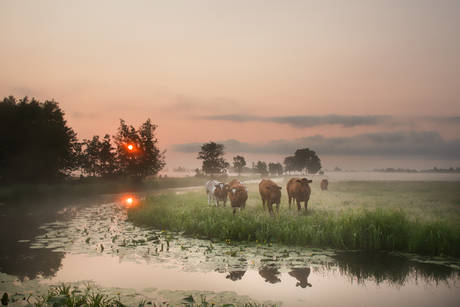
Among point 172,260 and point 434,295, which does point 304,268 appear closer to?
point 434,295

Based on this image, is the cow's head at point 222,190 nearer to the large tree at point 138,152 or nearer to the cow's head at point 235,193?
the cow's head at point 235,193

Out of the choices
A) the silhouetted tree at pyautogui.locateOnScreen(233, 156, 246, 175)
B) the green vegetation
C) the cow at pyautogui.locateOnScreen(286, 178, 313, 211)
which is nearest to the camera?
the green vegetation

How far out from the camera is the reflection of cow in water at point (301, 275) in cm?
695

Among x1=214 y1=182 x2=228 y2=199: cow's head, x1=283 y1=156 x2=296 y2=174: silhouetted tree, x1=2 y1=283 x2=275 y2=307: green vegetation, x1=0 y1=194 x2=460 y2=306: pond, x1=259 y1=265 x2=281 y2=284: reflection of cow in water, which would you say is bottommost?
x1=0 y1=194 x2=460 y2=306: pond

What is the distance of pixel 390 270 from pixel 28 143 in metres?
36.9

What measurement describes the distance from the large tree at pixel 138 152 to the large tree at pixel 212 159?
17556 millimetres

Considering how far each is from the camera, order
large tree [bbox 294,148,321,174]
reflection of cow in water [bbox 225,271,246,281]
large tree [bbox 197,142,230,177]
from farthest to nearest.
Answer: large tree [bbox 197,142,230,177] < large tree [bbox 294,148,321,174] < reflection of cow in water [bbox 225,271,246,281]

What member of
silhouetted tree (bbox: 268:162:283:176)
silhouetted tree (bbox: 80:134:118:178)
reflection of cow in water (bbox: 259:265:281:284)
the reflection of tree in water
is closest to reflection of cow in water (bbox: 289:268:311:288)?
reflection of cow in water (bbox: 259:265:281:284)

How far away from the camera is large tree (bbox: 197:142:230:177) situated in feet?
238

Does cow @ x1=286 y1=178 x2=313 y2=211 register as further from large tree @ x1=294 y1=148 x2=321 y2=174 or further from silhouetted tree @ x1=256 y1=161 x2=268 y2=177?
silhouetted tree @ x1=256 y1=161 x2=268 y2=177

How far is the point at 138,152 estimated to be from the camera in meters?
52.9

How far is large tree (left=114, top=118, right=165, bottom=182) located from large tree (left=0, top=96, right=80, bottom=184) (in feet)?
54.6

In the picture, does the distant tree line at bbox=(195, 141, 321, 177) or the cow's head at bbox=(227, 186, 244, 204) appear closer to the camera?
the cow's head at bbox=(227, 186, 244, 204)

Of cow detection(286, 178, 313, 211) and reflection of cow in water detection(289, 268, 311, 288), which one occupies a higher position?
cow detection(286, 178, 313, 211)
